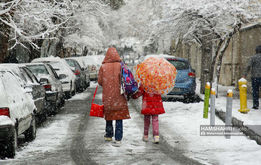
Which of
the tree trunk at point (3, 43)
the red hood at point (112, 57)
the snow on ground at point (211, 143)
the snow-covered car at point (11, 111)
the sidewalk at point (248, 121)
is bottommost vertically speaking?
the snow on ground at point (211, 143)

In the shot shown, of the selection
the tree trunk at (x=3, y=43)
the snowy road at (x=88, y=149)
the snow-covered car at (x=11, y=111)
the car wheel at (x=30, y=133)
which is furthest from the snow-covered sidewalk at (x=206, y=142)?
the tree trunk at (x=3, y=43)

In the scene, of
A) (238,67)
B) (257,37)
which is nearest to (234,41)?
(238,67)

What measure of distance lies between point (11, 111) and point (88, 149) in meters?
1.56

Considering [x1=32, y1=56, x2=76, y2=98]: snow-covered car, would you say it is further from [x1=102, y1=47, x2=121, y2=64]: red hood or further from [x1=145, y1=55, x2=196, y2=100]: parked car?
[x1=102, y1=47, x2=121, y2=64]: red hood

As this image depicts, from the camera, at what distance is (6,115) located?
6367 millimetres

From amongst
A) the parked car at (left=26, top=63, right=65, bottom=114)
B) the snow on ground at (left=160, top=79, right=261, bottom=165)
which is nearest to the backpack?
the snow on ground at (left=160, top=79, right=261, bottom=165)

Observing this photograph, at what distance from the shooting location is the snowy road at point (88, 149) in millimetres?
6449

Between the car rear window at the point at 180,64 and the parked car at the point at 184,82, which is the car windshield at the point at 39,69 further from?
the car rear window at the point at 180,64

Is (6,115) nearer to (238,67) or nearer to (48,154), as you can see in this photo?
(48,154)

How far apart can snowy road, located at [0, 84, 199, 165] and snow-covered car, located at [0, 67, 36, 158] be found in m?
0.30

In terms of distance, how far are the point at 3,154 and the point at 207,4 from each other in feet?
32.8

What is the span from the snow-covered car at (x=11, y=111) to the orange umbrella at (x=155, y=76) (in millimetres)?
2124

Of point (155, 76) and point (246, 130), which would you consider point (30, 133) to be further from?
point (246, 130)

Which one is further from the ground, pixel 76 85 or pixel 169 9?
pixel 169 9
